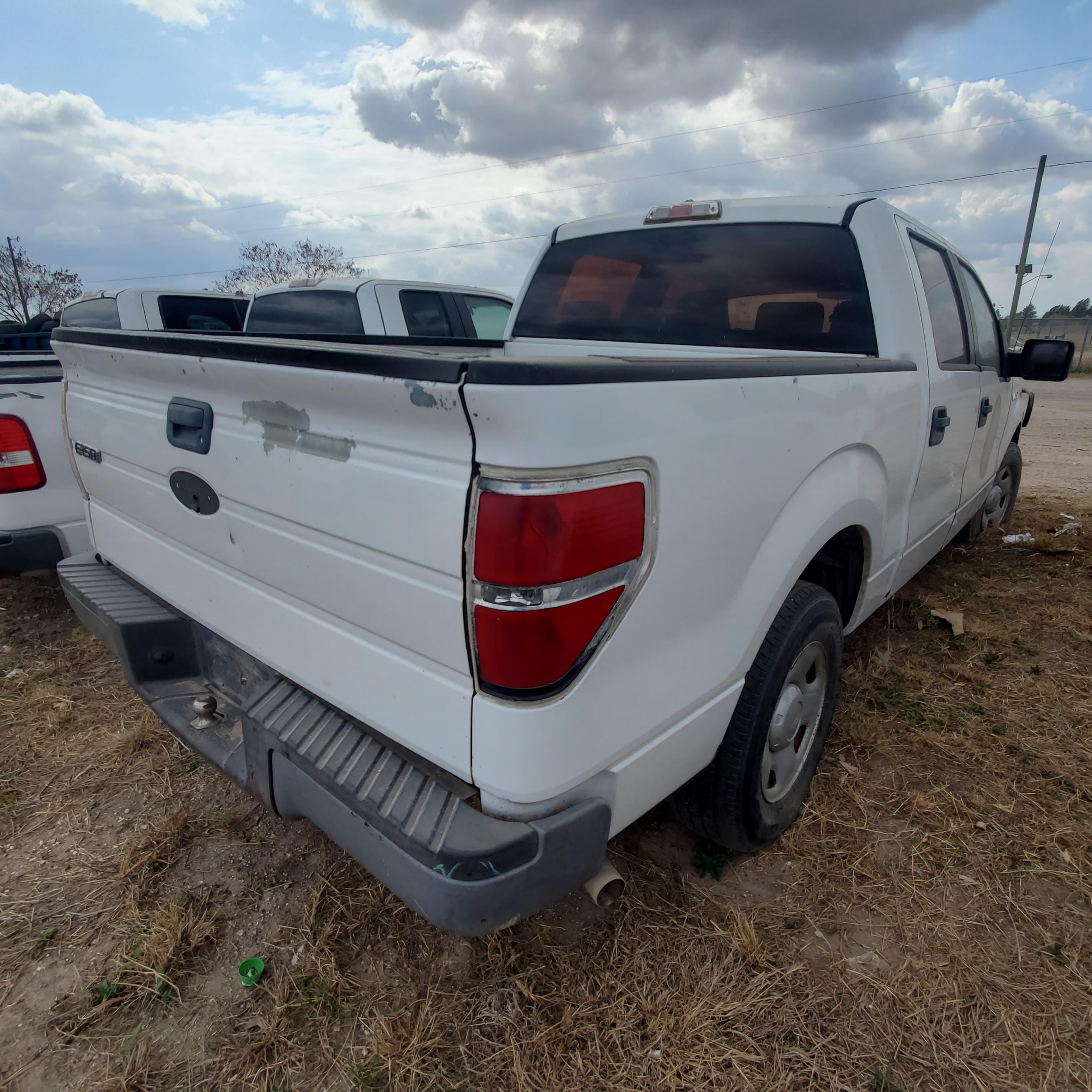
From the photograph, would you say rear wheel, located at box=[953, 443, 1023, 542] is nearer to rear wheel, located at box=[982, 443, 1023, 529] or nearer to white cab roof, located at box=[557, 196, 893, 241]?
rear wheel, located at box=[982, 443, 1023, 529]

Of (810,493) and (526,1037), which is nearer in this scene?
(526,1037)

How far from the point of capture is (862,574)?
8.64 feet

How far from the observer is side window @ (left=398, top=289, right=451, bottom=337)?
6793 millimetres

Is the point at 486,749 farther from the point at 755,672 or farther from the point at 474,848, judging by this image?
the point at 755,672

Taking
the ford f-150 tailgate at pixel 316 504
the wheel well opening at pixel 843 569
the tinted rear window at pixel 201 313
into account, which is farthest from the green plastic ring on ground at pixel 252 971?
the tinted rear window at pixel 201 313

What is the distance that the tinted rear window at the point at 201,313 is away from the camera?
7.24m

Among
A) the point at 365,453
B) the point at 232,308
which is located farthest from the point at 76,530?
the point at 232,308

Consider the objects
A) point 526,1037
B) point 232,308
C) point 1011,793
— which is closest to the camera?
point 526,1037

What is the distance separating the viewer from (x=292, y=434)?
61.1 inches

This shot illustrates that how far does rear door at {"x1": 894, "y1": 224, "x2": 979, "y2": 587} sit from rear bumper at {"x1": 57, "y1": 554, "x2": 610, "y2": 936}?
2246 millimetres

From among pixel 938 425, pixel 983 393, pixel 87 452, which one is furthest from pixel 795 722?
pixel 87 452

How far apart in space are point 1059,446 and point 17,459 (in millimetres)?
13805

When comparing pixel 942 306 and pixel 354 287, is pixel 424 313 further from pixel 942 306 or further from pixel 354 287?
pixel 942 306

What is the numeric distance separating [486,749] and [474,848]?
0.59ft
